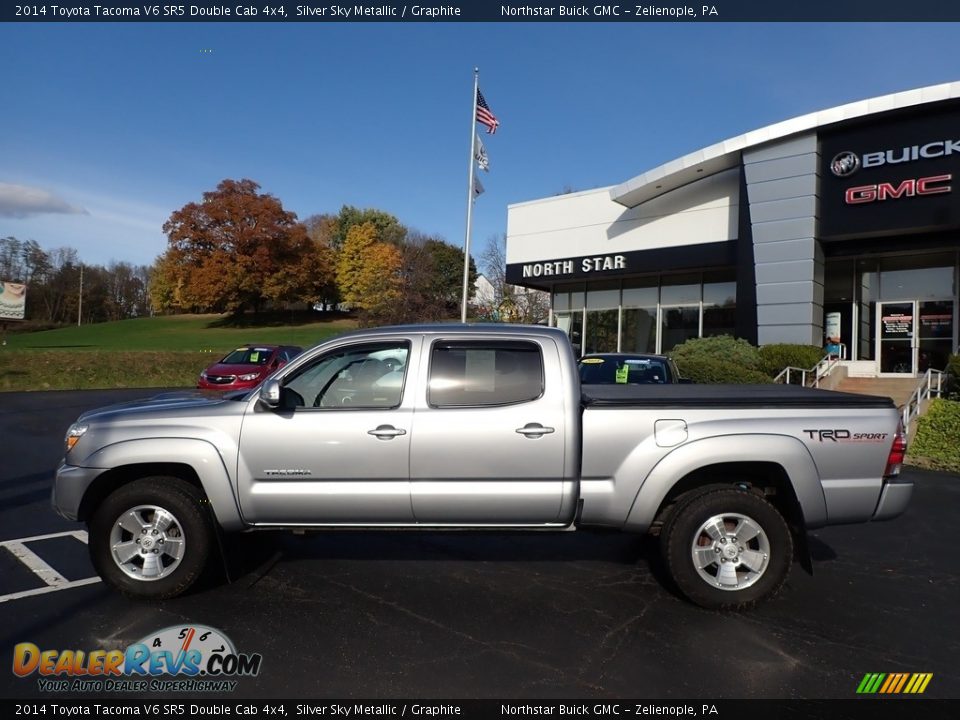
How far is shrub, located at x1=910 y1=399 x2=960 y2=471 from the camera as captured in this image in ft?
36.3

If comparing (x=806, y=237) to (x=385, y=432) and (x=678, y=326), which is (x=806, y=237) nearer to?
(x=678, y=326)

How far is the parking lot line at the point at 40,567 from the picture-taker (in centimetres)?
444

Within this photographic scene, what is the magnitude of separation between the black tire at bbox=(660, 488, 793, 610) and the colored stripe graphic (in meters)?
0.81

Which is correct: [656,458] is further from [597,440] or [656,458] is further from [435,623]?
[435,623]

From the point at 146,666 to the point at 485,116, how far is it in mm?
19584

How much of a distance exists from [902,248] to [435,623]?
60.8 ft

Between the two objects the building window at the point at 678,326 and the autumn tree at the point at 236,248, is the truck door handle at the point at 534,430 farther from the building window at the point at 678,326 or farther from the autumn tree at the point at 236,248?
the autumn tree at the point at 236,248

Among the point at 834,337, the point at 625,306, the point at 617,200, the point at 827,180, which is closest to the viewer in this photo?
the point at 827,180

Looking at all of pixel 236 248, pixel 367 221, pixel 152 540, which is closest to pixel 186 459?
pixel 152 540

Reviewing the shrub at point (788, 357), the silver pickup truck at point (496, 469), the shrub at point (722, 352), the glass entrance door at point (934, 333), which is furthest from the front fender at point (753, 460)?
the glass entrance door at point (934, 333)

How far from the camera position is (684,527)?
420 centimetres

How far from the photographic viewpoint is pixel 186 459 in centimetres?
425

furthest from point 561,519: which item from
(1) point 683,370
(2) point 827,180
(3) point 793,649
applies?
(2) point 827,180

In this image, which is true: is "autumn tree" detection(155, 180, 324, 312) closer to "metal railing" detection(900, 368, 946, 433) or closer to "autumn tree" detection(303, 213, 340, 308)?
"autumn tree" detection(303, 213, 340, 308)
